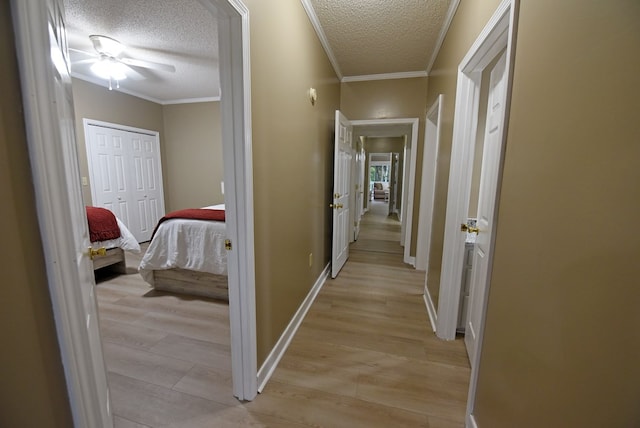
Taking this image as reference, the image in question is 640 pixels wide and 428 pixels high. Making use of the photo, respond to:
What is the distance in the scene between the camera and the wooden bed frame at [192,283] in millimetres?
2539

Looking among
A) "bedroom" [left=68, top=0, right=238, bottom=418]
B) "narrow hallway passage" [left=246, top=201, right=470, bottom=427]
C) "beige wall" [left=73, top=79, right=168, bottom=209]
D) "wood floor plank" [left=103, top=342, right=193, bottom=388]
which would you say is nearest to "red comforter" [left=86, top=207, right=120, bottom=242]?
"bedroom" [left=68, top=0, right=238, bottom=418]

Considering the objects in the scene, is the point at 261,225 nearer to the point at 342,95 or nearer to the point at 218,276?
the point at 218,276

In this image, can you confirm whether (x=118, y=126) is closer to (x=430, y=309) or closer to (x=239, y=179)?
(x=239, y=179)

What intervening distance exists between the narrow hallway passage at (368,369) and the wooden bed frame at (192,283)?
937mm

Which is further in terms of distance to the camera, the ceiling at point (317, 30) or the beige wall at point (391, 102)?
the beige wall at point (391, 102)

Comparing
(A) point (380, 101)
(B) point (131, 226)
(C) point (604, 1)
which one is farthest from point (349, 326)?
(B) point (131, 226)

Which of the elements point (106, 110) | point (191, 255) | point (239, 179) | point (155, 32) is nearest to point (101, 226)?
point (191, 255)

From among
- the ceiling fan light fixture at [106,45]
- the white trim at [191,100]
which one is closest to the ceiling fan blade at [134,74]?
the ceiling fan light fixture at [106,45]

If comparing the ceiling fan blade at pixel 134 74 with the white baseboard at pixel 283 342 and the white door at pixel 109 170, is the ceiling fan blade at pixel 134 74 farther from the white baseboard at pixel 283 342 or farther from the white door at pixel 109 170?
the white baseboard at pixel 283 342

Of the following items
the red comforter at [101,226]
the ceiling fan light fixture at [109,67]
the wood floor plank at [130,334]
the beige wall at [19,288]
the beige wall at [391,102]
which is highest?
the ceiling fan light fixture at [109,67]

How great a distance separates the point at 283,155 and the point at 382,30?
165 cm

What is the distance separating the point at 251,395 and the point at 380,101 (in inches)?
136

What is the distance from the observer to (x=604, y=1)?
22.5 inches

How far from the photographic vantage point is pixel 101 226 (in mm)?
2816
